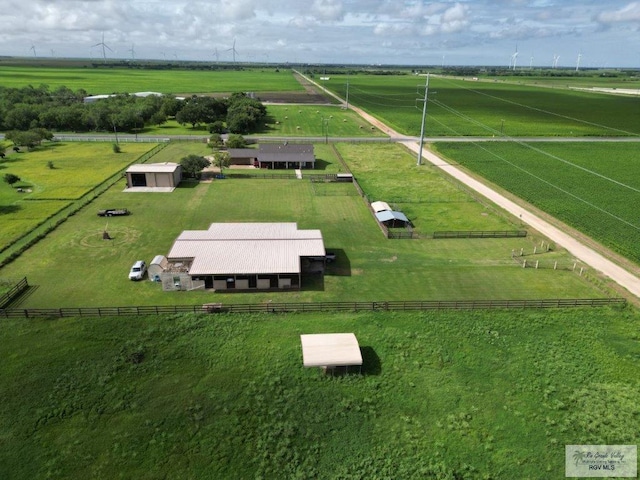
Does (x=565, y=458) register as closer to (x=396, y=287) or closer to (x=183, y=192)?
(x=396, y=287)

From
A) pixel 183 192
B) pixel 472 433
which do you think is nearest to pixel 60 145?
pixel 183 192

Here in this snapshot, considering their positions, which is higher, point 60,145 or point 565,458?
point 60,145

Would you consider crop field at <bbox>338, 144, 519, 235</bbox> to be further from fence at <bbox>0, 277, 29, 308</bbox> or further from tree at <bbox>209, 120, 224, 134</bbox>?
fence at <bbox>0, 277, 29, 308</bbox>

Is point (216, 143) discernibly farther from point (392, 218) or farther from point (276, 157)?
point (392, 218)

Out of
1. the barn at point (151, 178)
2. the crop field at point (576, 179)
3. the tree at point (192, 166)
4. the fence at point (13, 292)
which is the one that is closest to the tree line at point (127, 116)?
the tree at point (192, 166)

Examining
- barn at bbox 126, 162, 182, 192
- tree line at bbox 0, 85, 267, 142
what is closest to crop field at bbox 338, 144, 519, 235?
barn at bbox 126, 162, 182, 192

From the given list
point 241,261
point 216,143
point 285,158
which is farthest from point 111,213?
point 216,143
